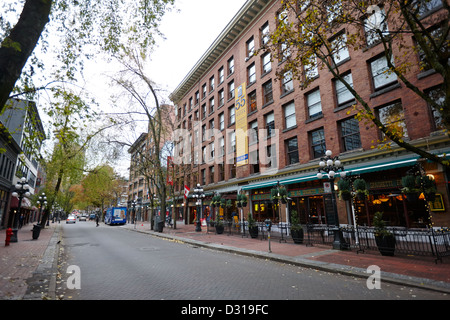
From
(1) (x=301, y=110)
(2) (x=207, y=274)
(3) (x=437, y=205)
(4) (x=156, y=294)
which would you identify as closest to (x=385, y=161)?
(3) (x=437, y=205)

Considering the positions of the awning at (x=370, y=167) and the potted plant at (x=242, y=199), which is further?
the potted plant at (x=242, y=199)

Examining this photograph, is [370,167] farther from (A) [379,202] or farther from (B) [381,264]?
(B) [381,264]

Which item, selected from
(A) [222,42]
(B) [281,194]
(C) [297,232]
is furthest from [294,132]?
(A) [222,42]

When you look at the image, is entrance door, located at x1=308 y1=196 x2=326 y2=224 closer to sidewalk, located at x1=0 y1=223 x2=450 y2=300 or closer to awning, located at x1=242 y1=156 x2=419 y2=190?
awning, located at x1=242 y1=156 x2=419 y2=190

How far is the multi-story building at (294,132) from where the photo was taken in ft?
44.3

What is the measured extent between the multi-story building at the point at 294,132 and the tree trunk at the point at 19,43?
27.2ft

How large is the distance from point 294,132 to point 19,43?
61.5ft

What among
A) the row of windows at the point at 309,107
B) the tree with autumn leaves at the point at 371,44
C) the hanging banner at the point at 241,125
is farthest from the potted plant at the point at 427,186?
the hanging banner at the point at 241,125

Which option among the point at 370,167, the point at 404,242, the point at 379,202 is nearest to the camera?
the point at 404,242

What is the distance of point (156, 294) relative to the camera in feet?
18.6

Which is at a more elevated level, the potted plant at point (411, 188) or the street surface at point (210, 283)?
the potted plant at point (411, 188)

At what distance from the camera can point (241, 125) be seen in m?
26.8

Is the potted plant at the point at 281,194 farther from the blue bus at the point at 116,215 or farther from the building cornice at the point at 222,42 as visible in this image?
the blue bus at the point at 116,215

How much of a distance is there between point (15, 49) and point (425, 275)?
38.3 feet
